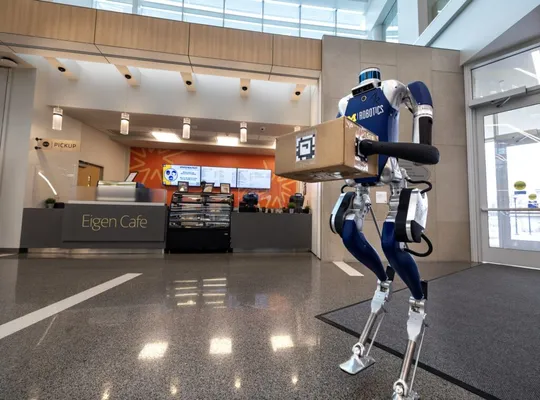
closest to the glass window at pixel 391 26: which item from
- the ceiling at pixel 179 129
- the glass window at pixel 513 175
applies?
the glass window at pixel 513 175

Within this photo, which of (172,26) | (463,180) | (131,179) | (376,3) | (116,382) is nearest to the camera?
(116,382)

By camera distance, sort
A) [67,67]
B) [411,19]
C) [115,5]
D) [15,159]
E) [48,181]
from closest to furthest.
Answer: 1. [115,5]
2. [15,159]
3. [67,67]
4. [48,181]
5. [411,19]

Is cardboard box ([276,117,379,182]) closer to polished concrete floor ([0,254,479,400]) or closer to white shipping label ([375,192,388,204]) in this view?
polished concrete floor ([0,254,479,400])

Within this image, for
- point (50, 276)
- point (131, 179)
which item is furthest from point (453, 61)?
point (50, 276)

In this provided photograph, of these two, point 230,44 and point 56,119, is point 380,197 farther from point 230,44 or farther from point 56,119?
point 56,119

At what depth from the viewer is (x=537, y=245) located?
3764mm

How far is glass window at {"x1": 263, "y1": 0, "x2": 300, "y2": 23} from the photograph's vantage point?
18.6 ft

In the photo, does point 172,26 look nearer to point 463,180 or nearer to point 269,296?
point 269,296

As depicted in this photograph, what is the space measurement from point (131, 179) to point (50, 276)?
2.81 metres

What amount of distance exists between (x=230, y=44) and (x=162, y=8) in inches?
76.3

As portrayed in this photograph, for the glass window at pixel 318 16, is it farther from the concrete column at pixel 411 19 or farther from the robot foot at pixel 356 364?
the robot foot at pixel 356 364

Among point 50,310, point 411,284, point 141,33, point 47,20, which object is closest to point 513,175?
point 411,284

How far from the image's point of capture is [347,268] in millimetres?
3592

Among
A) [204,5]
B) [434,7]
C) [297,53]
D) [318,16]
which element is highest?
[318,16]
